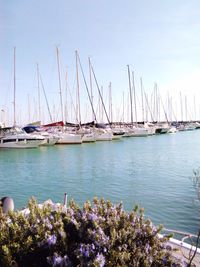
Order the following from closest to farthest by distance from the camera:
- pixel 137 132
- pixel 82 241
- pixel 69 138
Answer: pixel 82 241
pixel 69 138
pixel 137 132

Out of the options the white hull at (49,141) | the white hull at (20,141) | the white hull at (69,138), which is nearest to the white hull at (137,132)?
the white hull at (69,138)

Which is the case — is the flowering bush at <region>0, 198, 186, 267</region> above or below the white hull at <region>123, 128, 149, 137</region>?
below

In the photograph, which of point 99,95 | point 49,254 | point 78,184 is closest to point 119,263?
point 49,254

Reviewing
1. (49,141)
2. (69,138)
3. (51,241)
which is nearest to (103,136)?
(69,138)

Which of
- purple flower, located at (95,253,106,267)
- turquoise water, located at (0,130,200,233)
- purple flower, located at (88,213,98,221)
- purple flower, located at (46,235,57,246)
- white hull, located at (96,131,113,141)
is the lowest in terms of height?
turquoise water, located at (0,130,200,233)

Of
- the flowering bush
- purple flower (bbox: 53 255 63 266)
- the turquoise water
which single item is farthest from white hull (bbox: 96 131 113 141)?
purple flower (bbox: 53 255 63 266)

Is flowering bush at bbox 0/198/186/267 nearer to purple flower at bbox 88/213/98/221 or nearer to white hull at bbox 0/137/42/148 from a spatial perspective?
purple flower at bbox 88/213/98/221

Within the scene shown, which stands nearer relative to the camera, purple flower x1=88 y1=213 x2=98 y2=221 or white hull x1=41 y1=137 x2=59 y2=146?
purple flower x1=88 y1=213 x2=98 y2=221

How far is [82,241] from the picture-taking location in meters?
3.63

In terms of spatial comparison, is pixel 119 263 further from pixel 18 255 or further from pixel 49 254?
pixel 18 255

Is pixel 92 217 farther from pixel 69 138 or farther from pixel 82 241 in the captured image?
pixel 69 138

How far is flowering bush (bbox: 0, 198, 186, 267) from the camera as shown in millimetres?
3301

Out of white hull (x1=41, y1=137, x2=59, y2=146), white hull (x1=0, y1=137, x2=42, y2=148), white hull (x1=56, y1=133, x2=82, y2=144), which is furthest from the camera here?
white hull (x1=56, y1=133, x2=82, y2=144)

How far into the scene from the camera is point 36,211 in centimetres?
409
